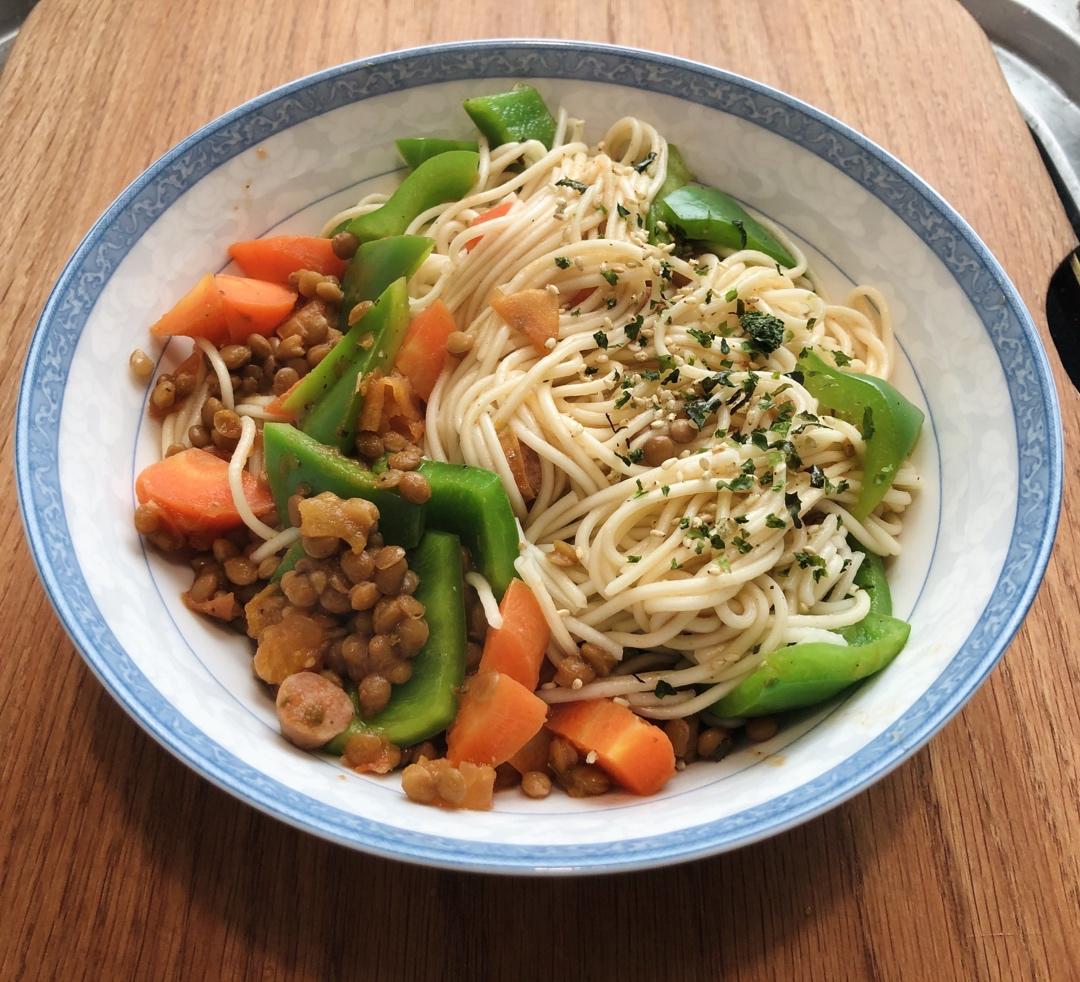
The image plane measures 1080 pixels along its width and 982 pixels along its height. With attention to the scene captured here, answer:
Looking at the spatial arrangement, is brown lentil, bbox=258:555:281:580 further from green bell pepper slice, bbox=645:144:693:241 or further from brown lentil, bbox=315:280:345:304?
green bell pepper slice, bbox=645:144:693:241

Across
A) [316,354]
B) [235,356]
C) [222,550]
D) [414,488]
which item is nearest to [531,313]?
[316,354]

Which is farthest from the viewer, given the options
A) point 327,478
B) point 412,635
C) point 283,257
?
point 283,257

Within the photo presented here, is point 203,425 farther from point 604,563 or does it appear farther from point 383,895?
point 383,895

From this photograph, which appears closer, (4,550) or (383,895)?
(383,895)

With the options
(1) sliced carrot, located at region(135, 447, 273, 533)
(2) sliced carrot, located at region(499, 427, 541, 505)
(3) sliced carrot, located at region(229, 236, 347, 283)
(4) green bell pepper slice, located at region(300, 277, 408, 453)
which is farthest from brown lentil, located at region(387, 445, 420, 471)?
(3) sliced carrot, located at region(229, 236, 347, 283)

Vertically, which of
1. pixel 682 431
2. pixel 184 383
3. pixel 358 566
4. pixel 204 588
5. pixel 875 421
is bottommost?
pixel 204 588

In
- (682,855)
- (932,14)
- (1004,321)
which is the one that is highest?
(932,14)

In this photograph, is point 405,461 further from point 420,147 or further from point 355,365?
point 420,147

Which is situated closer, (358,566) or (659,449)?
(358,566)

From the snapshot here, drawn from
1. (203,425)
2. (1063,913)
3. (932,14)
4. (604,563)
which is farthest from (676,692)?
(932,14)
